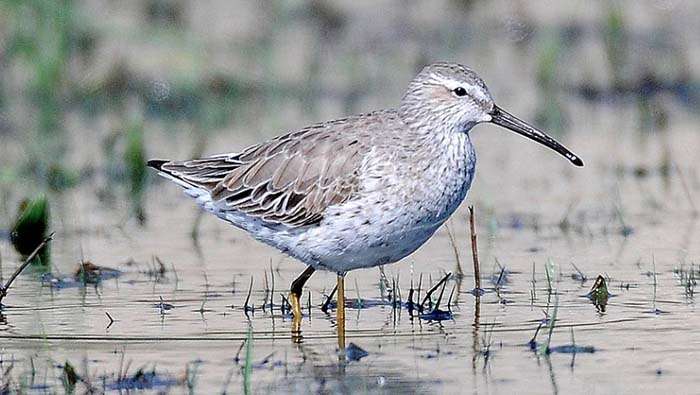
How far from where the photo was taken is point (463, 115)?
884 centimetres

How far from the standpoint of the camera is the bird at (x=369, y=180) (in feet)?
28.0

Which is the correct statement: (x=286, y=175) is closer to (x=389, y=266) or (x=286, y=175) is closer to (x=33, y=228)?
(x=389, y=266)

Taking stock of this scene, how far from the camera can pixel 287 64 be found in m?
16.9

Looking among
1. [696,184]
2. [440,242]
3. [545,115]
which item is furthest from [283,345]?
[545,115]

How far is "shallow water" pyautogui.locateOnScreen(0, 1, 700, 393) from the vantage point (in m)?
7.72

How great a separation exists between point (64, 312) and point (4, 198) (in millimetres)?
3107

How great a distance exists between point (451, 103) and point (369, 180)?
0.69 meters

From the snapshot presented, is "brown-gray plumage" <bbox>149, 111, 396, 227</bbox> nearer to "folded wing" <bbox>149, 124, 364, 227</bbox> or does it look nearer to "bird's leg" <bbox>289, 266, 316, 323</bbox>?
"folded wing" <bbox>149, 124, 364, 227</bbox>

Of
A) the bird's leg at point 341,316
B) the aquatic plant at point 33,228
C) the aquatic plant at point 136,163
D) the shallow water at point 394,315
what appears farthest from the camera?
the aquatic plant at point 136,163

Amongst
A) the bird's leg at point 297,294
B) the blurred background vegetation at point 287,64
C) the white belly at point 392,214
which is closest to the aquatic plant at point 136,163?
the blurred background vegetation at point 287,64

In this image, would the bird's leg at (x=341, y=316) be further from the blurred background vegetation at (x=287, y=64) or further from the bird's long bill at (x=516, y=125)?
the blurred background vegetation at (x=287, y=64)

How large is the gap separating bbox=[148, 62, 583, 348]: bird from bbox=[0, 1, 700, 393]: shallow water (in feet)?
1.51

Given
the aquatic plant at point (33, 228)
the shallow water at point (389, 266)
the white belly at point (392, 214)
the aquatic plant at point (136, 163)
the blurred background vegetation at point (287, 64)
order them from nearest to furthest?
the shallow water at point (389, 266) < the white belly at point (392, 214) < the aquatic plant at point (33, 228) < the aquatic plant at point (136, 163) < the blurred background vegetation at point (287, 64)

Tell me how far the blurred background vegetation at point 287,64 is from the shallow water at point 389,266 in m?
0.04
